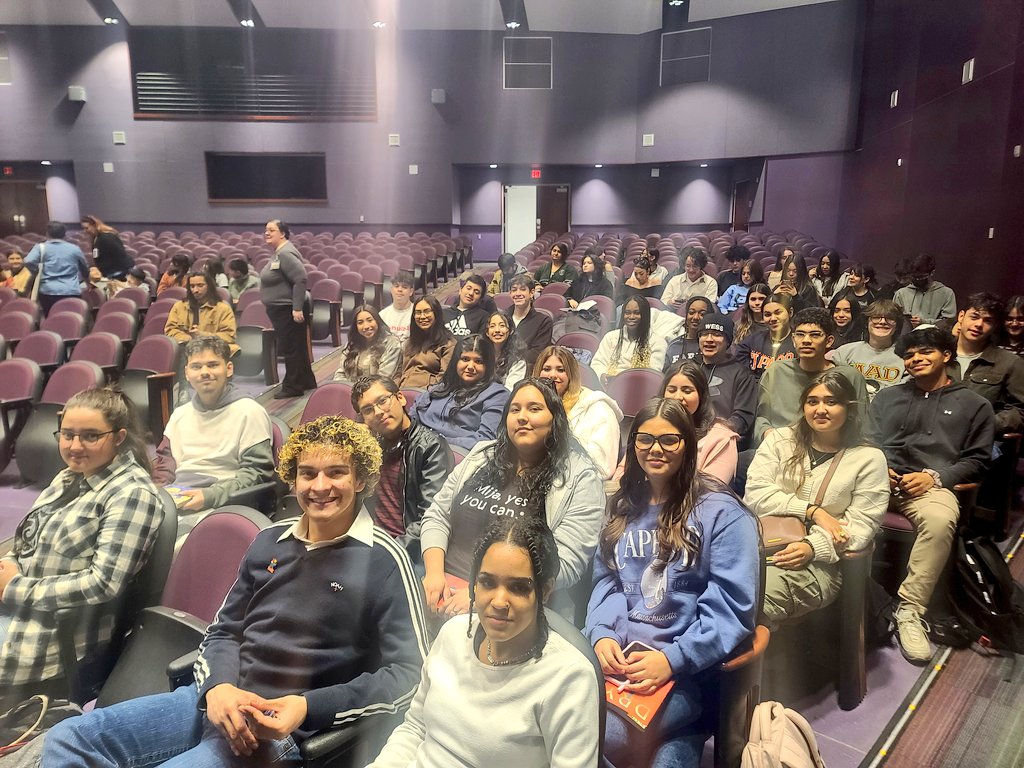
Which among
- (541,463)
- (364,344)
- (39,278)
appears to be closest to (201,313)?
(364,344)

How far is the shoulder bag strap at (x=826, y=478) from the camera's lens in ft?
7.31

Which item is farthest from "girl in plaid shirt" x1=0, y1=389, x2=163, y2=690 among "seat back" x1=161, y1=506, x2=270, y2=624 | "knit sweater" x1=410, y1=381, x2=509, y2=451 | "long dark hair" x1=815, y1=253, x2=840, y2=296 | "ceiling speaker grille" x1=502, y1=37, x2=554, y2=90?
"ceiling speaker grille" x1=502, y1=37, x2=554, y2=90

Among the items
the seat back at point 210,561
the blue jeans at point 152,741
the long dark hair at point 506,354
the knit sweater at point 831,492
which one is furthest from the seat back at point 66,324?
the knit sweater at point 831,492

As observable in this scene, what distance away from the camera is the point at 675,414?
71.4 inches

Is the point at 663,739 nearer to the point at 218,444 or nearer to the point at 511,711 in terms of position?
the point at 511,711

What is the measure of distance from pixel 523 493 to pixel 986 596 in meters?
1.64

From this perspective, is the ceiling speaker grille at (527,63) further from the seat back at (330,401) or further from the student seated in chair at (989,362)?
the seat back at (330,401)

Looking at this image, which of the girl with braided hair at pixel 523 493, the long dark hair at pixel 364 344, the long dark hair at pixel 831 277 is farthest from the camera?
the long dark hair at pixel 831 277

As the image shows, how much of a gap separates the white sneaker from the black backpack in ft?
0.50

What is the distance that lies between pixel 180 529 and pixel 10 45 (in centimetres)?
1453

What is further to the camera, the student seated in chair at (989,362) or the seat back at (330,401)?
the student seated in chair at (989,362)

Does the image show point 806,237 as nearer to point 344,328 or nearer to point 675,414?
point 344,328

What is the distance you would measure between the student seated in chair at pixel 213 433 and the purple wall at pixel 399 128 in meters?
11.4

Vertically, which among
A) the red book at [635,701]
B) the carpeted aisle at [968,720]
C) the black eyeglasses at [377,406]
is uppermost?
the black eyeglasses at [377,406]
